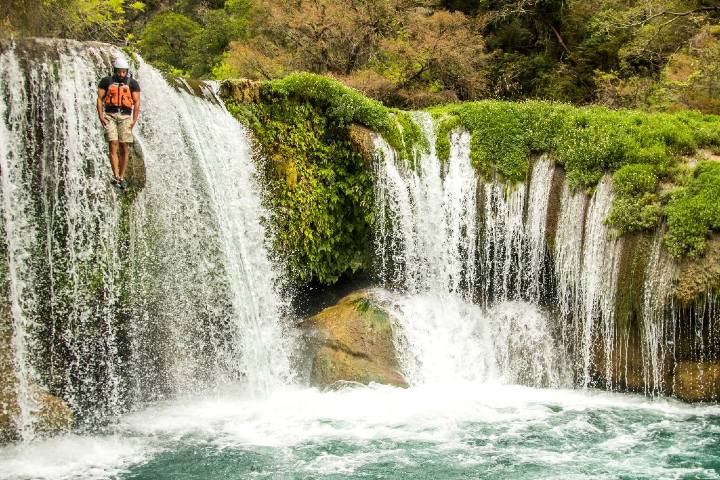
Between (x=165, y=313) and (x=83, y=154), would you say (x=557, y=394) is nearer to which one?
(x=165, y=313)

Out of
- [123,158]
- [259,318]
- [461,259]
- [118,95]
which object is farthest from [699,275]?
[118,95]

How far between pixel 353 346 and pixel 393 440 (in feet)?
8.53

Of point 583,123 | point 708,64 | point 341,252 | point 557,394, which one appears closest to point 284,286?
point 341,252

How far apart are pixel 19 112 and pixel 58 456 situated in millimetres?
4474

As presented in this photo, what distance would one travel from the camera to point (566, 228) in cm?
1204

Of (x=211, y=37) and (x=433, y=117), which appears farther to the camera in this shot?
(x=211, y=37)

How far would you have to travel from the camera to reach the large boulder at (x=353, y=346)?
11.0 m

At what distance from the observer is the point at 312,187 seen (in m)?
12.4

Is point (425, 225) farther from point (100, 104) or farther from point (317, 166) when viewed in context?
point (100, 104)

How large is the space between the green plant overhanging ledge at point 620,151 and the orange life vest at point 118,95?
6334 mm

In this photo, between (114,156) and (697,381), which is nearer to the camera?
(114,156)

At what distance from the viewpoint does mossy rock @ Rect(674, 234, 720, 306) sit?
10062 millimetres

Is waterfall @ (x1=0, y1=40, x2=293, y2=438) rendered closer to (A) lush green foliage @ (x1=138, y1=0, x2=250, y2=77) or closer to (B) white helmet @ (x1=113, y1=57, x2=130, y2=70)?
(B) white helmet @ (x1=113, y1=57, x2=130, y2=70)

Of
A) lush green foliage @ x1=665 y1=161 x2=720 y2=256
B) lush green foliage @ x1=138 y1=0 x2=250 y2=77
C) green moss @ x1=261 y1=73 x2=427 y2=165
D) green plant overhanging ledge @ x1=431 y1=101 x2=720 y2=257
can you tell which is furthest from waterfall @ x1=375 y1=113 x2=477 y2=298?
lush green foliage @ x1=138 y1=0 x2=250 y2=77
